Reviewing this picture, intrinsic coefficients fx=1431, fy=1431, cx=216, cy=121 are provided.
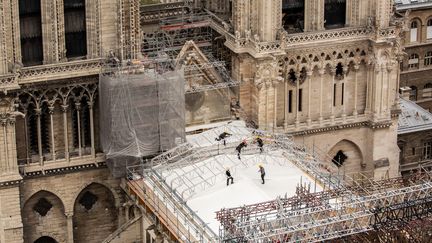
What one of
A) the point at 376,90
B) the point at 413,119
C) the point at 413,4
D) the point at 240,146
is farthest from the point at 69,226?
the point at 413,4

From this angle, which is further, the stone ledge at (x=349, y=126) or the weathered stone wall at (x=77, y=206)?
the stone ledge at (x=349, y=126)

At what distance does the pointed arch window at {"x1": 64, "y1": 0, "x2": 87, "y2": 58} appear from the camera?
108 metres

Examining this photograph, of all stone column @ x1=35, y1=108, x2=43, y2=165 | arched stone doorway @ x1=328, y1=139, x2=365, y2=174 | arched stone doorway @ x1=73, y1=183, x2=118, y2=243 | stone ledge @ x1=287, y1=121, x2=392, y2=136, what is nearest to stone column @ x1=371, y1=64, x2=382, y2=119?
stone ledge @ x1=287, y1=121, x2=392, y2=136

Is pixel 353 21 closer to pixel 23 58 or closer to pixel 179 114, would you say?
pixel 179 114

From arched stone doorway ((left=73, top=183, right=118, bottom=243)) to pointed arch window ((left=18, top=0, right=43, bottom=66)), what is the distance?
37.3 ft

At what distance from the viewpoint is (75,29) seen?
109 metres

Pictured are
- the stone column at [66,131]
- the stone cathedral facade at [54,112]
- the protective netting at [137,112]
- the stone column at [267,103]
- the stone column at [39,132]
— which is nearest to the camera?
the stone cathedral facade at [54,112]

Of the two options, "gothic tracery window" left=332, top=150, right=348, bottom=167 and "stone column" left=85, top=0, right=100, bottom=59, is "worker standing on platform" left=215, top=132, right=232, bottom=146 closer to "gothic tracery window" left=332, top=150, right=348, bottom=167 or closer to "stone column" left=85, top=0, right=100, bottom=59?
"stone column" left=85, top=0, right=100, bottom=59

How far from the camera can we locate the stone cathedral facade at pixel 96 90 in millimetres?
106938

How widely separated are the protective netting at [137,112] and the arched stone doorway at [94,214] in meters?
3.62

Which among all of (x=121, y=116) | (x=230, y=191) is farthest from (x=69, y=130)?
(x=230, y=191)

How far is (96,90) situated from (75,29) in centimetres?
491

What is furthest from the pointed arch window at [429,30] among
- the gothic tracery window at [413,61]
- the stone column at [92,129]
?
the stone column at [92,129]

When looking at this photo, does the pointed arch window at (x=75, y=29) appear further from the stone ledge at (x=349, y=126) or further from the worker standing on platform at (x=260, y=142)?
the stone ledge at (x=349, y=126)
